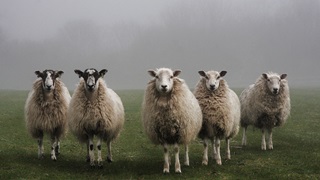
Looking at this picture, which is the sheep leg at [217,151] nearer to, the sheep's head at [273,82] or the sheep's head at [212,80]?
the sheep's head at [212,80]

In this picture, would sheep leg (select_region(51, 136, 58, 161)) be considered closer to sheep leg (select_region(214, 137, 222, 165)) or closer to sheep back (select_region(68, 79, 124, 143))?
sheep back (select_region(68, 79, 124, 143))

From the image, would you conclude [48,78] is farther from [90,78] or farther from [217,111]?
[217,111]

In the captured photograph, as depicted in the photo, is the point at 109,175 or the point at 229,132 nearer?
the point at 109,175

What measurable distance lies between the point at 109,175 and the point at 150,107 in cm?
303

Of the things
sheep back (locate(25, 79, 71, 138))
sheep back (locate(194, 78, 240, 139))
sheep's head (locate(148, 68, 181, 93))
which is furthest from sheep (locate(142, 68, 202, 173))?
sheep back (locate(25, 79, 71, 138))

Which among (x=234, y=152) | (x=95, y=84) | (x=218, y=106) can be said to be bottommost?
(x=234, y=152)

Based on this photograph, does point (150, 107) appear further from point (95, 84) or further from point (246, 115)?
point (246, 115)

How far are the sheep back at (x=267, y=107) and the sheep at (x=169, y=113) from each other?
612 centimetres

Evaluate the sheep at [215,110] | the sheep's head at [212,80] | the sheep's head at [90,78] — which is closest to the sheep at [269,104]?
the sheep at [215,110]

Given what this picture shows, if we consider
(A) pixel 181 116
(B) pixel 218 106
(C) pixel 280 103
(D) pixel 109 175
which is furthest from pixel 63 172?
(C) pixel 280 103

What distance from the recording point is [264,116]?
64.2 feet

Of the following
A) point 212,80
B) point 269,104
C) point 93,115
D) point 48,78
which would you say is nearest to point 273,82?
point 269,104

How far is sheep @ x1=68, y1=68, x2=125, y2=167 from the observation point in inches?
580

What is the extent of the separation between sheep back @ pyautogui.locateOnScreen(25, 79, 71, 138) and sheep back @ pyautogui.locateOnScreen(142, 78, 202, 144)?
14.2ft
